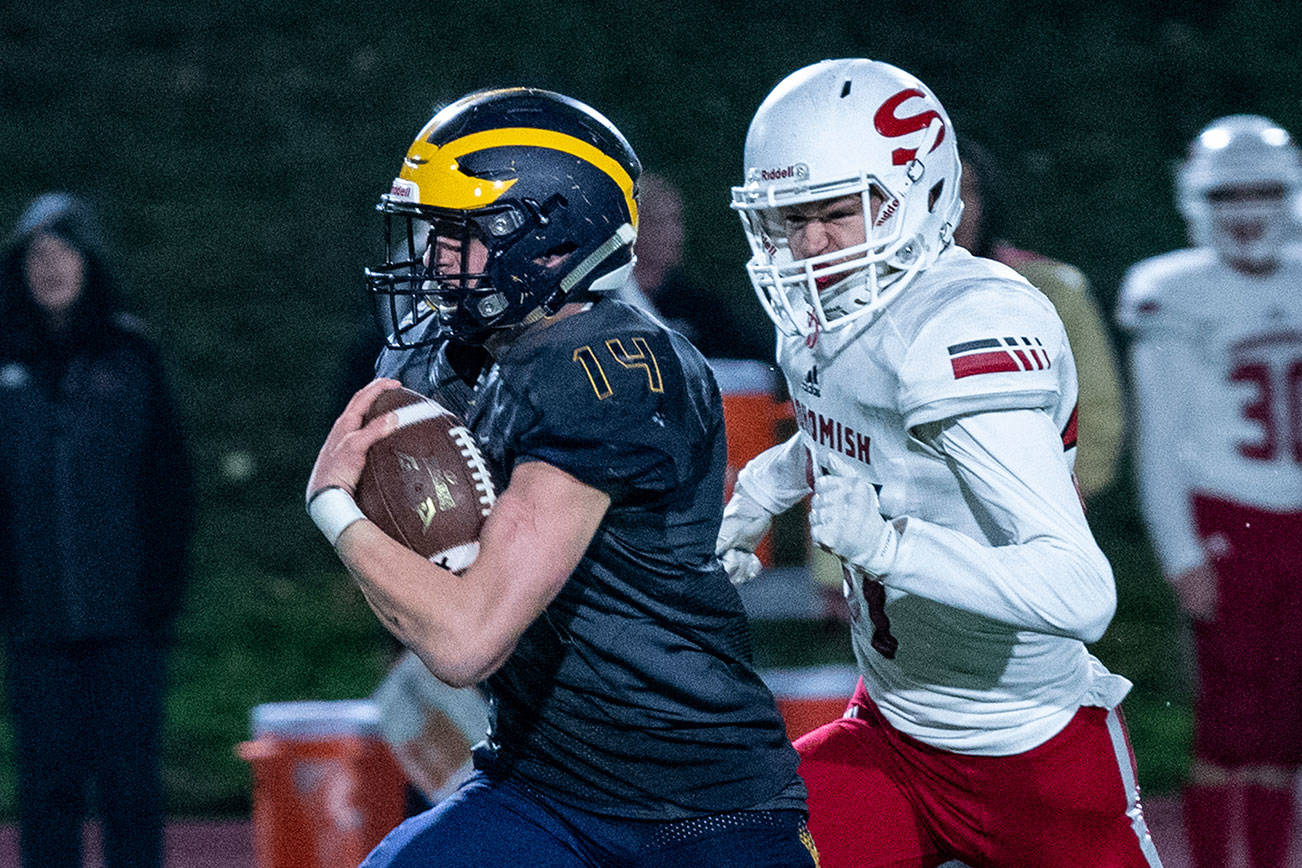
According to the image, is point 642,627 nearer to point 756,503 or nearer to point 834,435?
point 834,435

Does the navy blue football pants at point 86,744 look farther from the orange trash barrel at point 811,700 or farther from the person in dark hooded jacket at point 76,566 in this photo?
the orange trash barrel at point 811,700

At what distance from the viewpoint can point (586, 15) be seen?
8906mm

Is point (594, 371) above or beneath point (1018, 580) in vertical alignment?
above

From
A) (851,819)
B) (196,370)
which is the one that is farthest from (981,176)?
(196,370)

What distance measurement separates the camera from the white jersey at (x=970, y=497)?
215cm

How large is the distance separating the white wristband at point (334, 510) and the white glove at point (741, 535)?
845 millimetres

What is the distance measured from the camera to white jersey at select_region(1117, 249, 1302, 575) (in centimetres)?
414

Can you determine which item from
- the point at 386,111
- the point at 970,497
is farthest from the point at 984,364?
the point at 386,111

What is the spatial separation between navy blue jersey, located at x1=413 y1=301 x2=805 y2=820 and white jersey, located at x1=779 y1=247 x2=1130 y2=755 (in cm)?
26

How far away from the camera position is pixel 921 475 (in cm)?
238

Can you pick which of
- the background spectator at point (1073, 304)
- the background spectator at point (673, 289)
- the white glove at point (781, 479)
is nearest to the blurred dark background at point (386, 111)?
the background spectator at point (673, 289)

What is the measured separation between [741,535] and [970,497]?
1.83ft

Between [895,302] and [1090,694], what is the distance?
0.64 metres

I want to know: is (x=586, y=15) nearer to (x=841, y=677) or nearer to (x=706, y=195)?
(x=706, y=195)
